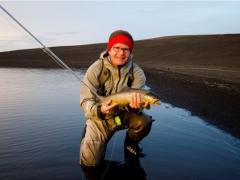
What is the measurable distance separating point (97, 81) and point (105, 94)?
0.28 meters

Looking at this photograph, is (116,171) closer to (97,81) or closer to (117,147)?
(117,147)

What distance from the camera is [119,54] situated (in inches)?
168

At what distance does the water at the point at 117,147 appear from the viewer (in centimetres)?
426

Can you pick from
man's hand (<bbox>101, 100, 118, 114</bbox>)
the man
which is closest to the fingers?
the man

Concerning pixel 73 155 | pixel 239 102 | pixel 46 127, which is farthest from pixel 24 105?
pixel 239 102

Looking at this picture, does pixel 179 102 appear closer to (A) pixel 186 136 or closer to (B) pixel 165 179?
(A) pixel 186 136

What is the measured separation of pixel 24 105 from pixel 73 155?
5.32 m

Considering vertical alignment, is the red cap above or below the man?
above

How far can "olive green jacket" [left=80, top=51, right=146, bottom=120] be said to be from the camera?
4.14 metres

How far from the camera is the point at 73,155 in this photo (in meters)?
4.93

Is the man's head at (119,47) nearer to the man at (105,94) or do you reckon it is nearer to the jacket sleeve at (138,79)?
the man at (105,94)

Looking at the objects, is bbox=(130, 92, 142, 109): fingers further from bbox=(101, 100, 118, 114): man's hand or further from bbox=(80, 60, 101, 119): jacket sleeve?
bbox=(80, 60, 101, 119): jacket sleeve

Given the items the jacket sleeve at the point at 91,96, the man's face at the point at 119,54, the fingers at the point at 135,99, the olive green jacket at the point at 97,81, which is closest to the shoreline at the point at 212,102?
the olive green jacket at the point at 97,81

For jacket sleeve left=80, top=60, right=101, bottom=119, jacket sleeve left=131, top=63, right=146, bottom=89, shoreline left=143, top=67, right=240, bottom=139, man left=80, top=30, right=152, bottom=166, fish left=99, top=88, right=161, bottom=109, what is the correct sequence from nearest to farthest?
fish left=99, top=88, right=161, bottom=109
jacket sleeve left=80, top=60, right=101, bottom=119
man left=80, top=30, right=152, bottom=166
jacket sleeve left=131, top=63, right=146, bottom=89
shoreline left=143, top=67, right=240, bottom=139
